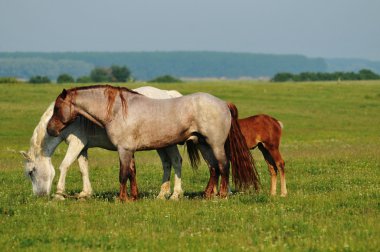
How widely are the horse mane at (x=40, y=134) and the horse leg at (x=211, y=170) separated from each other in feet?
11.3

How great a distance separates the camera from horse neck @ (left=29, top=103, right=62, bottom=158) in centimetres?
1662

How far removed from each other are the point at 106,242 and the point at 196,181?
9.35 m

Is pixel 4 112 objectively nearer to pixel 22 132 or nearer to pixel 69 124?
pixel 22 132

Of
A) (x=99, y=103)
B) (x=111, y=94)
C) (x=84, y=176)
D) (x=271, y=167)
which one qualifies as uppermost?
(x=111, y=94)

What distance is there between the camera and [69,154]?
16.3 metres

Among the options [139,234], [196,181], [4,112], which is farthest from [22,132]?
[139,234]

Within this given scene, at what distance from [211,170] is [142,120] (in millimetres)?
1833

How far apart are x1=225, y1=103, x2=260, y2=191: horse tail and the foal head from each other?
3.31 meters

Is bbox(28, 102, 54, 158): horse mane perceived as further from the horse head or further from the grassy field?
the grassy field

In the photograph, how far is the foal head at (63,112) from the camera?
608 inches

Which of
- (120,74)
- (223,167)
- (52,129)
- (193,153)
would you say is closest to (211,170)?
(223,167)

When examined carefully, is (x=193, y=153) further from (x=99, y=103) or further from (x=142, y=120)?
(x=99, y=103)

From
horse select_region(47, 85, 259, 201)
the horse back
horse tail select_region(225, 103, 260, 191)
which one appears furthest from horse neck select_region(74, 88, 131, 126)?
the horse back

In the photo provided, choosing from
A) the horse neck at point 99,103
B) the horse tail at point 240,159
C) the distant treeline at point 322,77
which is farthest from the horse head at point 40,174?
the distant treeline at point 322,77
